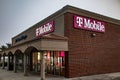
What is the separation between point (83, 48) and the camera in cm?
2098

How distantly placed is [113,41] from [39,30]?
1009 cm

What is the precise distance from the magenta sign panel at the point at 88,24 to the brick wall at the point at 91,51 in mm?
476

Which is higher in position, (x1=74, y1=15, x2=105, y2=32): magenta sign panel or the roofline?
the roofline

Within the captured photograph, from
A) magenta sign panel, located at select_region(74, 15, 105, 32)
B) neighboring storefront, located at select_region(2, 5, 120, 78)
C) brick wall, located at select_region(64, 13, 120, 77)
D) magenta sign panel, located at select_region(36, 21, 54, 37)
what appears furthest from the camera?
magenta sign panel, located at select_region(36, 21, 54, 37)

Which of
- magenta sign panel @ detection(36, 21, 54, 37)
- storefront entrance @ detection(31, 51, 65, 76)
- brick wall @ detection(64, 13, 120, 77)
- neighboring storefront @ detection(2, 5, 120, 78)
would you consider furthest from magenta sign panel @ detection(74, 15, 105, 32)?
storefront entrance @ detection(31, 51, 65, 76)

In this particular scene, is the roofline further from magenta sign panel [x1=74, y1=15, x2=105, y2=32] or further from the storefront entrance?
the storefront entrance

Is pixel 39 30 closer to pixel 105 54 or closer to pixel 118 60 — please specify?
pixel 105 54

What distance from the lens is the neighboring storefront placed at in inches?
737

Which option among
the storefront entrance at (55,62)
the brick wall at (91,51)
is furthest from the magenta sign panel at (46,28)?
the brick wall at (91,51)

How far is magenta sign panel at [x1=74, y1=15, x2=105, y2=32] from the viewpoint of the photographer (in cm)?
2022

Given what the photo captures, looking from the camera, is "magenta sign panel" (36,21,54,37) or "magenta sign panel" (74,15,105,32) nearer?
"magenta sign panel" (74,15,105,32)

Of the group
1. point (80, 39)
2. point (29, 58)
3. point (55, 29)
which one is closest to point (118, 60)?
point (80, 39)

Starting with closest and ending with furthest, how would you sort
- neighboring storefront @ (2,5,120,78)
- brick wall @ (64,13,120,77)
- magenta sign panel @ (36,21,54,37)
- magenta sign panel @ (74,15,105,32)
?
1. neighboring storefront @ (2,5,120,78)
2. brick wall @ (64,13,120,77)
3. magenta sign panel @ (74,15,105,32)
4. magenta sign panel @ (36,21,54,37)

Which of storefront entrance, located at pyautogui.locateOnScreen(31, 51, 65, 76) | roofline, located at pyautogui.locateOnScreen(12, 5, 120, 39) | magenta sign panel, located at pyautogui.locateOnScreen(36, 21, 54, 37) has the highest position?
roofline, located at pyautogui.locateOnScreen(12, 5, 120, 39)
